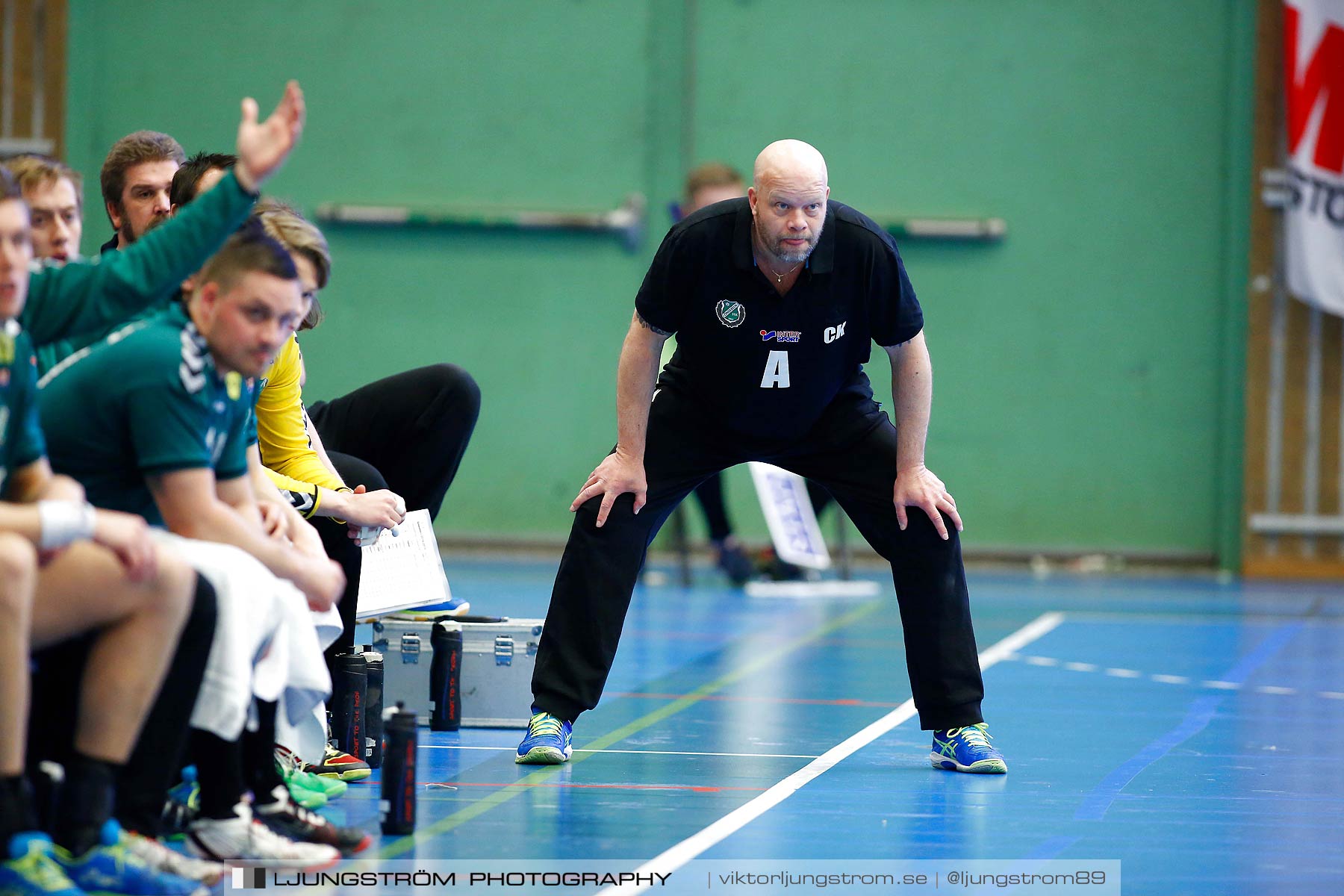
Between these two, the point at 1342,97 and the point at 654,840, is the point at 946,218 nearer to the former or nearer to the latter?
the point at 1342,97

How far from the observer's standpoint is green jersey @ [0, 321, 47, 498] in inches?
121

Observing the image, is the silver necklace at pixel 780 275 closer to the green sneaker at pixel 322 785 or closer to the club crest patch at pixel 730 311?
the club crest patch at pixel 730 311

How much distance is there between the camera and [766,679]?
6.45m

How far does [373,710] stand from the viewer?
475cm

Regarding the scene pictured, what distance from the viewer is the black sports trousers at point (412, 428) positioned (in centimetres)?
542

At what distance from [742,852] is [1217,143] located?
9044mm

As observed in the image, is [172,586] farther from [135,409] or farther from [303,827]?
[303,827]

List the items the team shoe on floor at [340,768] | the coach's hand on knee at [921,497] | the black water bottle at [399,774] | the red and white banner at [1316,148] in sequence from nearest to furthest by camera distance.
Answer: the black water bottle at [399,774] → the team shoe on floor at [340,768] → the coach's hand on knee at [921,497] → the red and white banner at [1316,148]

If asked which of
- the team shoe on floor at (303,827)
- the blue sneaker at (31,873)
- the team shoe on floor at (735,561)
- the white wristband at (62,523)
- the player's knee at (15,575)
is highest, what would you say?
the white wristband at (62,523)

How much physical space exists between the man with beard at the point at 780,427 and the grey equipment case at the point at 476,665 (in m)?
0.59

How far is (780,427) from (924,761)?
40.8 inches

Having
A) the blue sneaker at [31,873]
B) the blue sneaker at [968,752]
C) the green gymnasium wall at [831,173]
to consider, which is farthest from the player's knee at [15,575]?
the green gymnasium wall at [831,173]

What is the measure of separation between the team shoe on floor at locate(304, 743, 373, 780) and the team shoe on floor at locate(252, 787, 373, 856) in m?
0.87

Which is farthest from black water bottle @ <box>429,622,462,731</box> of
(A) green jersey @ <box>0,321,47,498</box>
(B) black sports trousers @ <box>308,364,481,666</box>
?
(A) green jersey @ <box>0,321,47,498</box>
